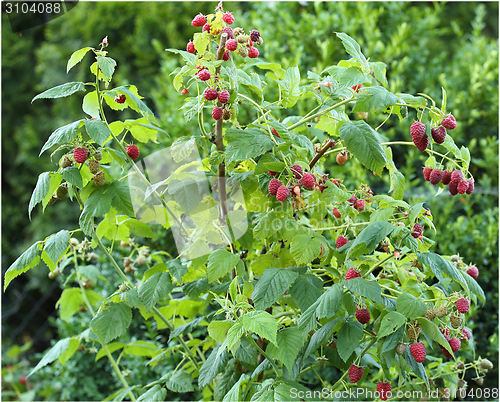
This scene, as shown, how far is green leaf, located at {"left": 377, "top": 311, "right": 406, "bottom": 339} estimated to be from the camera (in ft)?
2.79

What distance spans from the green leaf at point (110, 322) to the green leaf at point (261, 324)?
1.13 ft

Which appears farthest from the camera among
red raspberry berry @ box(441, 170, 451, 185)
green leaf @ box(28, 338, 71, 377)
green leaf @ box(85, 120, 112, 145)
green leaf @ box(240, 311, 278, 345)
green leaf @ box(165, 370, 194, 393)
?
green leaf @ box(28, 338, 71, 377)

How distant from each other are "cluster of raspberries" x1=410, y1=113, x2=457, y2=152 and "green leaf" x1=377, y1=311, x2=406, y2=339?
0.32m

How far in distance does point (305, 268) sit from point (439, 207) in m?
1.18

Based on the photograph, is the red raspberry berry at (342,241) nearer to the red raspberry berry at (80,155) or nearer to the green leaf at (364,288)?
the green leaf at (364,288)

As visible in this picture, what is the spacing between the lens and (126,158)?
1.02m

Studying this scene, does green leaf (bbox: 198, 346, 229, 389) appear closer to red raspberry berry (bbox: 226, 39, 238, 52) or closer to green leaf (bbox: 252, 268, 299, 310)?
green leaf (bbox: 252, 268, 299, 310)

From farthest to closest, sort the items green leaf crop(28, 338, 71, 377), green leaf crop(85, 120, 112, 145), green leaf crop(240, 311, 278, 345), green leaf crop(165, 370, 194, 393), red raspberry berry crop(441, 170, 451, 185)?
green leaf crop(28, 338, 71, 377), green leaf crop(165, 370, 194, 393), red raspberry berry crop(441, 170, 451, 185), green leaf crop(85, 120, 112, 145), green leaf crop(240, 311, 278, 345)

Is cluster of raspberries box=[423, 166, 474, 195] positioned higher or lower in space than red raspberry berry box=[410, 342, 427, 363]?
higher

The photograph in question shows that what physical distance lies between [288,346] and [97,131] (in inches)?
21.7

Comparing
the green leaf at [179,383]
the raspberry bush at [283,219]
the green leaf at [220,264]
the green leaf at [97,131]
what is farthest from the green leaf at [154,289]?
the green leaf at [97,131]

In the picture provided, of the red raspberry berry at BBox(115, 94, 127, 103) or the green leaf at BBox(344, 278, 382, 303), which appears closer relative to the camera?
the green leaf at BBox(344, 278, 382, 303)

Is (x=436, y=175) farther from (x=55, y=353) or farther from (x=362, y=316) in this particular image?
(x=55, y=353)

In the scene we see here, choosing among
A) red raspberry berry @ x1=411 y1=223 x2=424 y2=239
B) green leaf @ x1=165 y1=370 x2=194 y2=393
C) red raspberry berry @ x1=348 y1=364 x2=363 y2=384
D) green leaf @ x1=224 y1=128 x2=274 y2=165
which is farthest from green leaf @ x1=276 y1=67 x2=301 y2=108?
green leaf @ x1=165 y1=370 x2=194 y2=393
